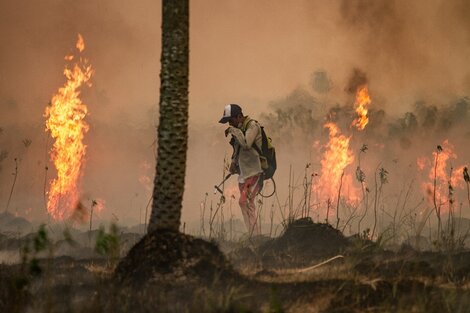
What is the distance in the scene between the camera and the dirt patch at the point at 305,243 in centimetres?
1091

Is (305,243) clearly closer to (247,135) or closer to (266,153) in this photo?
(266,153)

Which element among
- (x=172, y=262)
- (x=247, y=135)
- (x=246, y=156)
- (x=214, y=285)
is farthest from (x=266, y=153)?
(x=214, y=285)

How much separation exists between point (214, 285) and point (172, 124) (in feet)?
6.77

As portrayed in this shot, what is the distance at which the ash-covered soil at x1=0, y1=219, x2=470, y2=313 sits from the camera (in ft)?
20.6

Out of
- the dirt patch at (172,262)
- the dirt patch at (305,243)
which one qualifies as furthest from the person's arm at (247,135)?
the dirt patch at (172,262)

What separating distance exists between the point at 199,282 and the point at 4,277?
8.61 ft

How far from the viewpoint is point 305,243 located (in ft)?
38.6

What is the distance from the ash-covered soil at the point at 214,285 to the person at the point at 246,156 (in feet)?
9.00

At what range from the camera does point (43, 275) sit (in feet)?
28.4

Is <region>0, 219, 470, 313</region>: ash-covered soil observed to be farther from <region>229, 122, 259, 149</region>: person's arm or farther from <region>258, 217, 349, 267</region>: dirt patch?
<region>229, 122, 259, 149</region>: person's arm

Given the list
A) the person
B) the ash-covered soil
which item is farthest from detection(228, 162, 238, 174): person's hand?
the ash-covered soil

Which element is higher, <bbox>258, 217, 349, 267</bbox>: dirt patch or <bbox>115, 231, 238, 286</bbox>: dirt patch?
<bbox>258, 217, 349, 267</bbox>: dirt patch

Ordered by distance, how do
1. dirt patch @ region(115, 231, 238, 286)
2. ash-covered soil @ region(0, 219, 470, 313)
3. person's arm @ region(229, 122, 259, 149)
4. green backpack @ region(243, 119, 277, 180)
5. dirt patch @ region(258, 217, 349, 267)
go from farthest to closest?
green backpack @ region(243, 119, 277, 180)
person's arm @ region(229, 122, 259, 149)
dirt patch @ region(258, 217, 349, 267)
dirt patch @ region(115, 231, 238, 286)
ash-covered soil @ region(0, 219, 470, 313)

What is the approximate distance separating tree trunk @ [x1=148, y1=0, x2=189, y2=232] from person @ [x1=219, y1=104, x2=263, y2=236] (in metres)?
3.90
